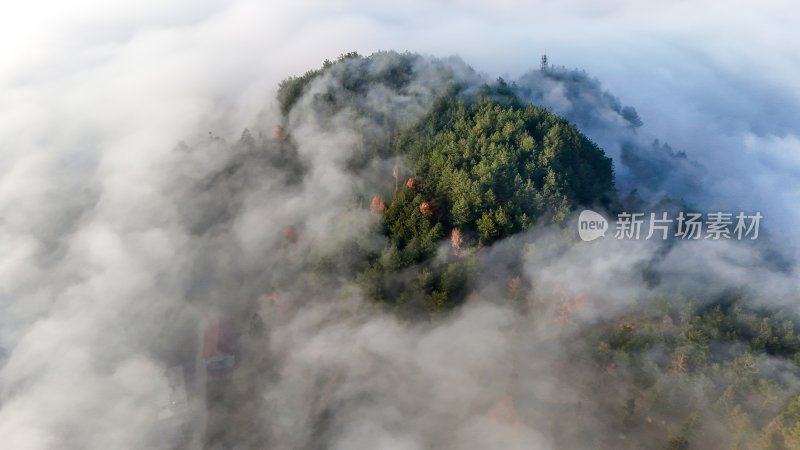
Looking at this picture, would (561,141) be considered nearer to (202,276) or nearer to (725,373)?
(725,373)

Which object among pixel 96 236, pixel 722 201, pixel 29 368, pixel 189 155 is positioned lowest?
pixel 722 201

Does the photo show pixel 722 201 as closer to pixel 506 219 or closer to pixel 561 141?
pixel 561 141

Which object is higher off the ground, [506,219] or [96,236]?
[506,219]

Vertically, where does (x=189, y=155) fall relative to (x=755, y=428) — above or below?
above

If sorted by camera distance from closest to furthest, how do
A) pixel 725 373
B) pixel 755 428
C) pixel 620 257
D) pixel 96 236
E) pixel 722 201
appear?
pixel 755 428 → pixel 725 373 → pixel 620 257 → pixel 96 236 → pixel 722 201

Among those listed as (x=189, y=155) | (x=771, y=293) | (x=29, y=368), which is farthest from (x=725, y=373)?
(x=189, y=155)

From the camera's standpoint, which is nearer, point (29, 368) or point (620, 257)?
point (620, 257)

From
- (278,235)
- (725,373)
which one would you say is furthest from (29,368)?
(725,373)

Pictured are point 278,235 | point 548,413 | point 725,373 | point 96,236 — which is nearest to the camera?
point 725,373

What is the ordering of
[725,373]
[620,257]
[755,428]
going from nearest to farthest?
[755,428]
[725,373]
[620,257]
